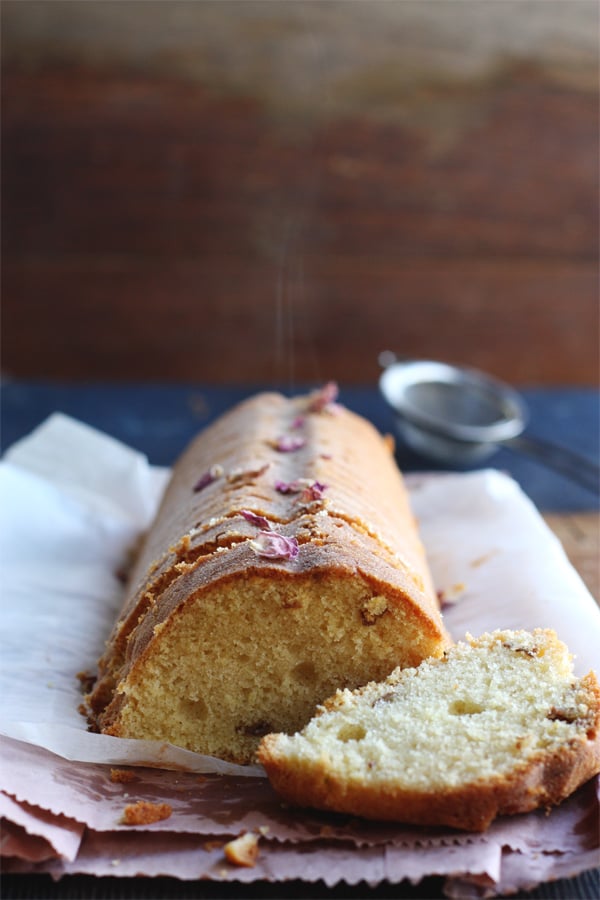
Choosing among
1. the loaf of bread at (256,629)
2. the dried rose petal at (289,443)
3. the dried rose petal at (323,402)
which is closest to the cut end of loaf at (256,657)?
the loaf of bread at (256,629)

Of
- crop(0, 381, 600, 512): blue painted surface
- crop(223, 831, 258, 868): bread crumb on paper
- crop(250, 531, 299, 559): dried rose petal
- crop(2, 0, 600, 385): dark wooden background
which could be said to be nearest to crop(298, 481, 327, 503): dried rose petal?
crop(250, 531, 299, 559): dried rose petal

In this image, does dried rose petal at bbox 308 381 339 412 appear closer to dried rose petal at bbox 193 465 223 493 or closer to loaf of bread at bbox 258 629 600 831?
dried rose petal at bbox 193 465 223 493

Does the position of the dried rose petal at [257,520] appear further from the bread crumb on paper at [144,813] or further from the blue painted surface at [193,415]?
the blue painted surface at [193,415]

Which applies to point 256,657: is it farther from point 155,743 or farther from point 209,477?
point 209,477

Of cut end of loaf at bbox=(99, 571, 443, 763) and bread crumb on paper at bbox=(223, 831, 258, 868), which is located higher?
cut end of loaf at bbox=(99, 571, 443, 763)

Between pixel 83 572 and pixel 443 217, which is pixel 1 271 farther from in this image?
pixel 83 572

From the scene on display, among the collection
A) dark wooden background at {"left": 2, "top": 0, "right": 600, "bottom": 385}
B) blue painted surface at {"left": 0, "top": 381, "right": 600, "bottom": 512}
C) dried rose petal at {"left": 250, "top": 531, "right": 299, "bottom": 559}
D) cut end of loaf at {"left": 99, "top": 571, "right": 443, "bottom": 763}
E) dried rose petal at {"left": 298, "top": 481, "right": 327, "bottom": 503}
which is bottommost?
cut end of loaf at {"left": 99, "top": 571, "right": 443, "bottom": 763}
